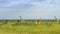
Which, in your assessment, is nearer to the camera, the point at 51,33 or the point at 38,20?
the point at 51,33

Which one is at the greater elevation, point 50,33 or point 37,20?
point 50,33

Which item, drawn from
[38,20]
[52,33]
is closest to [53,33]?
[52,33]

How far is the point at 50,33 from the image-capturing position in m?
18.9

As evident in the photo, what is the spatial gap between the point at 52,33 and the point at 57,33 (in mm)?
606

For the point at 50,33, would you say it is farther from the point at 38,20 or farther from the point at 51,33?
the point at 38,20

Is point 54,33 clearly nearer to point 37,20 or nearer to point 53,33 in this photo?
point 53,33

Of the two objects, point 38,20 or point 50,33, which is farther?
point 38,20

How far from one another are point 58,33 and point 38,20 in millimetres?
21521

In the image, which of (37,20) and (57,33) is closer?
(57,33)

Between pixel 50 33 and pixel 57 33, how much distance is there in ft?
2.77

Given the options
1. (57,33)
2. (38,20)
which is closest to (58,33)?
(57,33)

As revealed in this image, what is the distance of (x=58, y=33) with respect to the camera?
19.1 m

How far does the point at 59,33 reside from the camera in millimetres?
19031

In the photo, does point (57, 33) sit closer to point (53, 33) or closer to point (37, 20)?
point (53, 33)
